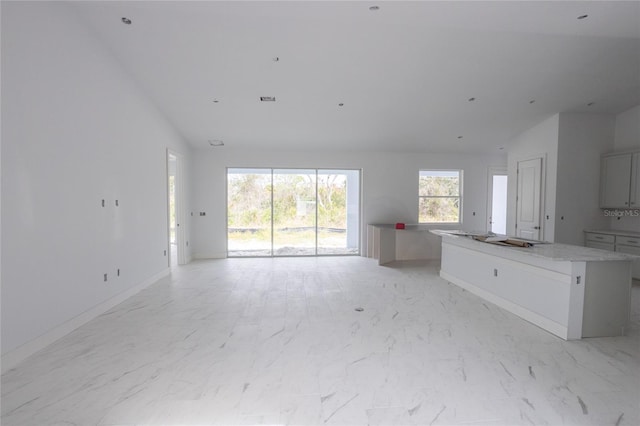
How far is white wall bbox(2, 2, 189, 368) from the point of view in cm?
254

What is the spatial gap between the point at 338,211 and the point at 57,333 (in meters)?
5.54

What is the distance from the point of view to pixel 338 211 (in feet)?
24.6

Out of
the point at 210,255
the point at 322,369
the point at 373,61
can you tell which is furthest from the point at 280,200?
the point at 322,369

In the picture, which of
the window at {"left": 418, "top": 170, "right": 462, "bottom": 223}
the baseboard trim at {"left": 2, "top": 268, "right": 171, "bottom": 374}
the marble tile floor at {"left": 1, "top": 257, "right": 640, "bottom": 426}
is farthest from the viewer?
the window at {"left": 418, "top": 170, "right": 462, "bottom": 223}

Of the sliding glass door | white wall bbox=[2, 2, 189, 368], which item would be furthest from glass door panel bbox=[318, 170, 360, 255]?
white wall bbox=[2, 2, 189, 368]

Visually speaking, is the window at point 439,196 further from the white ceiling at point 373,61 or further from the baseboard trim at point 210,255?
the baseboard trim at point 210,255

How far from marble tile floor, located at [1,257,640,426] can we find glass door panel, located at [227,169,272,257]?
3213 mm

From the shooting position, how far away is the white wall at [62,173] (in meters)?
2.54

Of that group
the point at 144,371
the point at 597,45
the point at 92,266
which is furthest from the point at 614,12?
the point at 92,266

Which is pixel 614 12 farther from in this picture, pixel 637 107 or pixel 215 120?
pixel 215 120

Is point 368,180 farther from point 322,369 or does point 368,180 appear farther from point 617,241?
point 322,369

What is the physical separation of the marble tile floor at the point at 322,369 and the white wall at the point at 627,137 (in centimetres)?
197

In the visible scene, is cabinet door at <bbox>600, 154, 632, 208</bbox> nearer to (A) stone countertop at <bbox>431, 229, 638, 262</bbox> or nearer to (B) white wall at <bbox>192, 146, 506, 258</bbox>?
(B) white wall at <bbox>192, 146, 506, 258</bbox>

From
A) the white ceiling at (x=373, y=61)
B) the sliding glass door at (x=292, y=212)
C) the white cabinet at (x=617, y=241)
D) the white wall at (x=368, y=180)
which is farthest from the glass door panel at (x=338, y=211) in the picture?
the white cabinet at (x=617, y=241)
